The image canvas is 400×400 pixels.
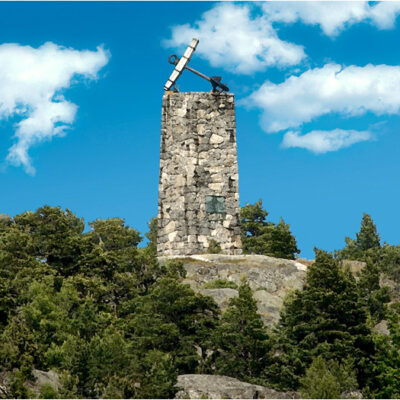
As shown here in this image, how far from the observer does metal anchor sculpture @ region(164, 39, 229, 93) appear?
53.9 metres

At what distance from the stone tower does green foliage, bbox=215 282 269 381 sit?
17098 mm

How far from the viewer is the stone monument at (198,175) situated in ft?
168

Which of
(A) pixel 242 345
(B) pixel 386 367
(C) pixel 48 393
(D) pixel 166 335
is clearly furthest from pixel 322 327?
(C) pixel 48 393

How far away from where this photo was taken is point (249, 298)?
112 ft

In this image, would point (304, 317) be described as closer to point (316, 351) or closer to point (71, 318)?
point (316, 351)

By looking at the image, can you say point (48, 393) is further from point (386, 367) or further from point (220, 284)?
point (220, 284)

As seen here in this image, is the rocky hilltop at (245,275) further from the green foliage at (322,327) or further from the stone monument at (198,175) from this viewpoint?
the green foliage at (322,327)

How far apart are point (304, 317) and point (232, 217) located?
1692cm

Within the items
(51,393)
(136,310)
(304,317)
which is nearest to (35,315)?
(136,310)

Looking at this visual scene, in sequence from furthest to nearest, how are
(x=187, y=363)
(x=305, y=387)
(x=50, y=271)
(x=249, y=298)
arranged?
(x=50, y=271)
(x=249, y=298)
(x=187, y=363)
(x=305, y=387)

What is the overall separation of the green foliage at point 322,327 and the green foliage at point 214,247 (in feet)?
43.8

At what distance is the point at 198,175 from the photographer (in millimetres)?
51781

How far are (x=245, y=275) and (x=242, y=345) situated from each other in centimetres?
1268

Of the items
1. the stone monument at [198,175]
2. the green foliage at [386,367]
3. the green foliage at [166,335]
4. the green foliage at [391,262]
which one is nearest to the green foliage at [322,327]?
the green foliage at [166,335]
